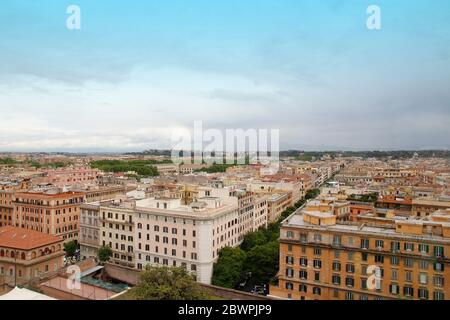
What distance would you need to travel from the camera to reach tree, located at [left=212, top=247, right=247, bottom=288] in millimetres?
17391

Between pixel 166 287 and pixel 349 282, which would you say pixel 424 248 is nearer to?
pixel 349 282

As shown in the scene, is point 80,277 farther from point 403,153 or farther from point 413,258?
point 403,153

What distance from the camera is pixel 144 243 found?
19688 millimetres

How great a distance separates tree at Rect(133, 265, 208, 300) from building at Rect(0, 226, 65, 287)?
6.89 meters

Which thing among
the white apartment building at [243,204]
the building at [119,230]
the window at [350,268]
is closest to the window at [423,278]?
the window at [350,268]

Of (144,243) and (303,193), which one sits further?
(303,193)

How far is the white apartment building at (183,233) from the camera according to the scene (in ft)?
59.6

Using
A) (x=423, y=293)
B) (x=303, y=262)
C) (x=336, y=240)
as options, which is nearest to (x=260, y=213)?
(x=303, y=262)

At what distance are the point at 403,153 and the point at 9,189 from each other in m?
93.2

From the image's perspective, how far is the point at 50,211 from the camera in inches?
969

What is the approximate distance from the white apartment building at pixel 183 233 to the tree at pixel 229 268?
533 millimetres
